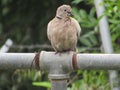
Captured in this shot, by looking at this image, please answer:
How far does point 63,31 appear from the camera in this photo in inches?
91.8

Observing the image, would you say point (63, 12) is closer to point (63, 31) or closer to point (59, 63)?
point (63, 31)

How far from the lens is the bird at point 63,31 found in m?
2.33

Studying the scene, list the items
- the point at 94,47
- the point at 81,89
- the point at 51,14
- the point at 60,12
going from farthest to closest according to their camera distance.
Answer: the point at 51,14, the point at 94,47, the point at 81,89, the point at 60,12

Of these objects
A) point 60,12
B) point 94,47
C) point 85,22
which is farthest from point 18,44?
Result: point 60,12

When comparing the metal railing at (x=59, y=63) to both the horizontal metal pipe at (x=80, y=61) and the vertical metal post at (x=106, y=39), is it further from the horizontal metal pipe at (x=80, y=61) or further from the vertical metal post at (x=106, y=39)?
the vertical metal post at (x=106, y=39)

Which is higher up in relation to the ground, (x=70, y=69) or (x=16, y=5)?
(x=16, y=5)

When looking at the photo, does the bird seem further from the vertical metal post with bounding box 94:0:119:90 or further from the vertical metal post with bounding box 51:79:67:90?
the vertical metal post with bounding box 94:0:119:90

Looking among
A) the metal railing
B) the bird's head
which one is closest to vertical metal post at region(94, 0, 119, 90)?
the bird's head

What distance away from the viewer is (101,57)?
2090 mm

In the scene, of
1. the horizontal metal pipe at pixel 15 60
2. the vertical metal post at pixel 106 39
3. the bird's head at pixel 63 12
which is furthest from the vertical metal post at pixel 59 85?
the vertical metal post at pixel 106 39

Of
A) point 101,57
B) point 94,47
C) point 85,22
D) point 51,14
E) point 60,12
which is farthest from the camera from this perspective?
point 51,14

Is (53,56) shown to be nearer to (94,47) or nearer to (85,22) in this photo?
(85,22)

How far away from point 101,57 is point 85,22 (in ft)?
3.90

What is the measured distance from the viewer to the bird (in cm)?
233
